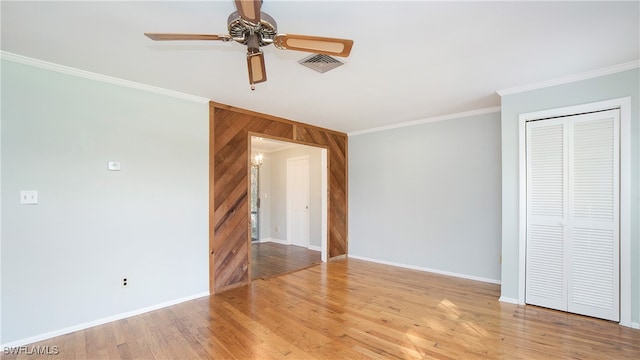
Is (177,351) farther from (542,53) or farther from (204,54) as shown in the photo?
(542,53)

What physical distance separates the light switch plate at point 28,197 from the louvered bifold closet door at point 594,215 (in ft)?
17.2

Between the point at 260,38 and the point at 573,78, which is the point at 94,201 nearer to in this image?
the point at 260,38

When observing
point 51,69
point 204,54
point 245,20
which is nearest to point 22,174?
point 51,69

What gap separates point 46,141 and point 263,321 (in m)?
2.66

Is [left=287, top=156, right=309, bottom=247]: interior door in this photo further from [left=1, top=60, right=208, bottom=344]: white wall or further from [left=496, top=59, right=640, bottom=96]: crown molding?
[left=496, top=59, right=640, bottom=96]: crown molding

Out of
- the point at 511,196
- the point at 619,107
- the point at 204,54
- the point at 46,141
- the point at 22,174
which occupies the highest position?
the point at 204,54

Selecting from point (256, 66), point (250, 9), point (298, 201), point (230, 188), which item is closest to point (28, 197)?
point (230, 188)

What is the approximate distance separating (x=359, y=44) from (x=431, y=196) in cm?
317

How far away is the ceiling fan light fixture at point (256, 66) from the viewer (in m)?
1.89

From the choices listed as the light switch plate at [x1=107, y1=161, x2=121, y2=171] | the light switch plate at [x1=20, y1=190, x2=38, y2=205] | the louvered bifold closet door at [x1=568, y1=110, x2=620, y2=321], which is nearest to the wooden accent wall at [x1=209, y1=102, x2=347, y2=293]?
the light switch plate at [x1=107, y1=161, x2=121, y2=171]

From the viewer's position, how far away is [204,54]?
2.44m

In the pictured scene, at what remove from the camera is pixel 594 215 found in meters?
2.91

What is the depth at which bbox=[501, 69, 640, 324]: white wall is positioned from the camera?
106 inches

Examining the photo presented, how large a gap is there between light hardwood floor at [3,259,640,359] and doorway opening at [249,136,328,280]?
1.93m
